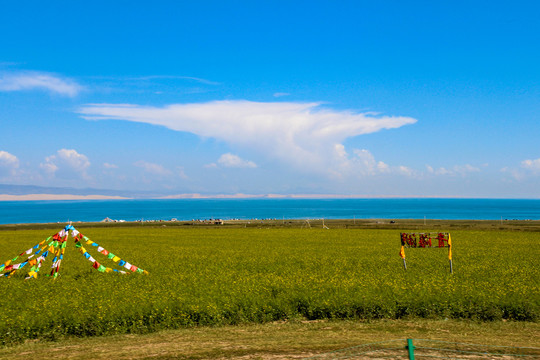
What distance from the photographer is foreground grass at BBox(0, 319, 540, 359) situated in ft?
37.7

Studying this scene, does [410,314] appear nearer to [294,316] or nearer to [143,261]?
[294,316]

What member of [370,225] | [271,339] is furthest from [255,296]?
[370,225]

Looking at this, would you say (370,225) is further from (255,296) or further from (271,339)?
(271,339)

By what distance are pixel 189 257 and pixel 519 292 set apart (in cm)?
2351

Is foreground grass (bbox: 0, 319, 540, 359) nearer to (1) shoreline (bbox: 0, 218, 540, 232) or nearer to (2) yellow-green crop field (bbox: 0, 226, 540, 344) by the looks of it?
(2) yellow-green crop field (bbox: 0, 226, 540, 344)

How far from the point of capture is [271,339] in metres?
12.7

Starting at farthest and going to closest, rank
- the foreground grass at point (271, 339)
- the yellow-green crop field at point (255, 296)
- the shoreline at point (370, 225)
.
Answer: the shoreline at point (370, 225) < the yellow-green crop field at point (255, 296) < the foreground grass at point (271, 339)

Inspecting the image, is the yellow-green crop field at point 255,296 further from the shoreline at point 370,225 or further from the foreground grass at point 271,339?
the shoreline at point 370,225

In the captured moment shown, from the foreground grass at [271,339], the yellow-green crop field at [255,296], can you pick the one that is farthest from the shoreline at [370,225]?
the foreground grass at [271,339]

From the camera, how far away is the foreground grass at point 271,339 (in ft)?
37.7

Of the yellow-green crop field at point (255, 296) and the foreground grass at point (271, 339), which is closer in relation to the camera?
the foreground grass at point (271, 339)

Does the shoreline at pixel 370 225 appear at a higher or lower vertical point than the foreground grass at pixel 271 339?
lower

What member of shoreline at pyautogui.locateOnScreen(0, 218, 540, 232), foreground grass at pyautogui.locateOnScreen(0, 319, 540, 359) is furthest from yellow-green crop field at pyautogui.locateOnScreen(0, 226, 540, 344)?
shoreline at pyautogui.locateOnScreen(0, 218, 540, 232)

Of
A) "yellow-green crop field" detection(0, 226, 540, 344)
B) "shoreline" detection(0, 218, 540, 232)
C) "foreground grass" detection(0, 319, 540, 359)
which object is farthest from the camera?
"shoreline" detection(0, 218, 540, 232)
